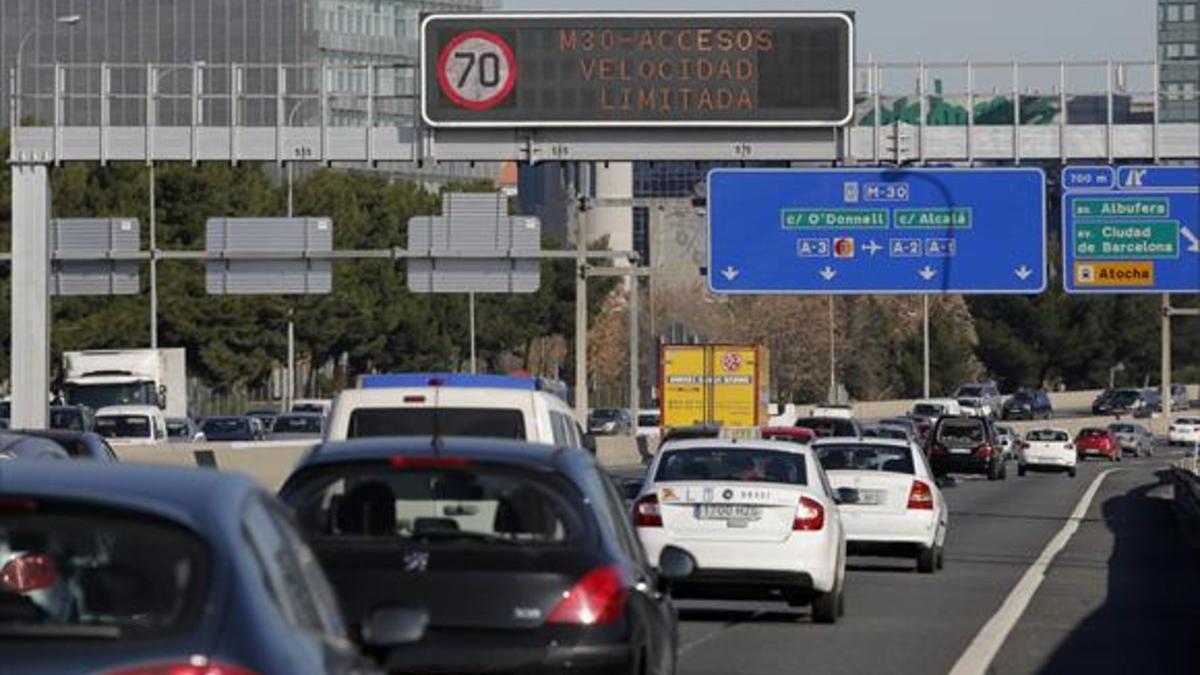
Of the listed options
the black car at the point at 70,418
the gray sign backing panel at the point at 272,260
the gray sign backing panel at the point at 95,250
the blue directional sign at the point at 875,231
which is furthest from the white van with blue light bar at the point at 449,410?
the gray sign backing panel at the point at 272,260

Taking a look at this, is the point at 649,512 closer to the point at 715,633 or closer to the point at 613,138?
the point at 715,633

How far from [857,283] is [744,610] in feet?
74.9

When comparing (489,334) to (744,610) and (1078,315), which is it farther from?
(744,610)

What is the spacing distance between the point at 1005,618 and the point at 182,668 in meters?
16.8

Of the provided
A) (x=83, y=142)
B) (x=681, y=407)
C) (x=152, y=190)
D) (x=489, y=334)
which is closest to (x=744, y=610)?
(x=83, y=142)

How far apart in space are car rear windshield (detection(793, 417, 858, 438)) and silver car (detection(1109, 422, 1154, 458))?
34.8 metres

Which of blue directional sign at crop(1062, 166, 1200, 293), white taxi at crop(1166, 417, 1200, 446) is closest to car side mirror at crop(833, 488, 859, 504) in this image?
blue directional sign at crop(1062, 166, 1200, 293)

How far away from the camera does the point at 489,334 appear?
104938mm

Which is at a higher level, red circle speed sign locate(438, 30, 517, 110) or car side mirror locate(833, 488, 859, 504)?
red circle speed sign locate(438, 30, 517, 110)

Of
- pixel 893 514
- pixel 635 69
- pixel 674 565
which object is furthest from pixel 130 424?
pixel 674 565

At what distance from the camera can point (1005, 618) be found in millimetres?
22766

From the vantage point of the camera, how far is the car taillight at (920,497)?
92.3ft

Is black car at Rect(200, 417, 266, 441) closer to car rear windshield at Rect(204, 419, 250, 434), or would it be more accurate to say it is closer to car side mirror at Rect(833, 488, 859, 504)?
car rear windshield at Rect(204, 419, 250, 434)

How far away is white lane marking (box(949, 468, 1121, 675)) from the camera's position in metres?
18.5
